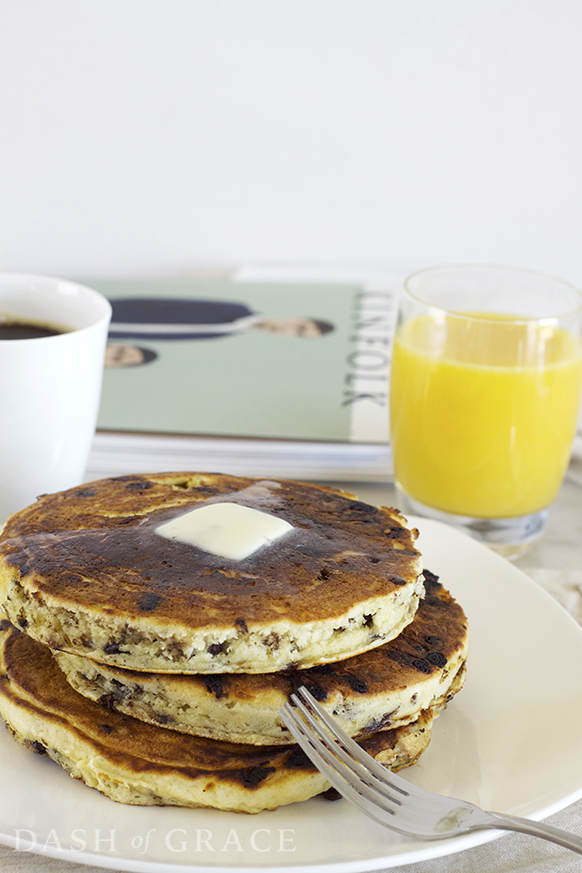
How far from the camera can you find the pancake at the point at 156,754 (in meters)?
0.70

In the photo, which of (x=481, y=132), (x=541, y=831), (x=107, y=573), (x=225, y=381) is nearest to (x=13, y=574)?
(x=107, y=573)

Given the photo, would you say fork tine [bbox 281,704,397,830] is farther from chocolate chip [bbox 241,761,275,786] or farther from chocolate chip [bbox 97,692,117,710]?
chocolate chip [bbox 97,692,117,710]

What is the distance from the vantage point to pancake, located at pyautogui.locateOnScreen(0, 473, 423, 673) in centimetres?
72

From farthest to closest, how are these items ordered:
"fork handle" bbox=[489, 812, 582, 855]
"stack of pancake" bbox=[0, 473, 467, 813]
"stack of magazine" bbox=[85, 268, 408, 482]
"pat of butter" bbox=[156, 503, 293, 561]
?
1. "stack of magazine" bbox=[85, 268, 408, 482]
2. "pat of butter" bbox=[156, 503, 293, 561]
3. "stack of pancake" bbox=[0, 473, 467, 813]
4. "fork handle" bbox=[489, 812, 582, 855]

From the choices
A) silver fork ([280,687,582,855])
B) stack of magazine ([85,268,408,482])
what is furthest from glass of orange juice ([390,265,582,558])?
silver fork ([280,687,582,855])

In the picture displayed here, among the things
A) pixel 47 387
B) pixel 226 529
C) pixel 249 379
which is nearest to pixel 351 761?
pixel 226 529

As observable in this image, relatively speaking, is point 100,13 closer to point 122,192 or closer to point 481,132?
point 122,192

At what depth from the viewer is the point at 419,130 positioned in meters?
2.43

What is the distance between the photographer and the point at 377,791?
0.69 meters

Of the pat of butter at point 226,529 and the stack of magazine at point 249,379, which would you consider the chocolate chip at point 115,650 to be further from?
the stack of magazine at point 249,379

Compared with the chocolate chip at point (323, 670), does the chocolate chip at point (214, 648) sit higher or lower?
higher

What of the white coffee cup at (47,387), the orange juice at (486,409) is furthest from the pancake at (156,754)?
the orange juice at (486,409)

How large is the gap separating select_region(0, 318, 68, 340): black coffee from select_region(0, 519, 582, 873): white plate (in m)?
0.67

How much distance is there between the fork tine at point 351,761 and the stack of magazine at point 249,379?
771 mm
